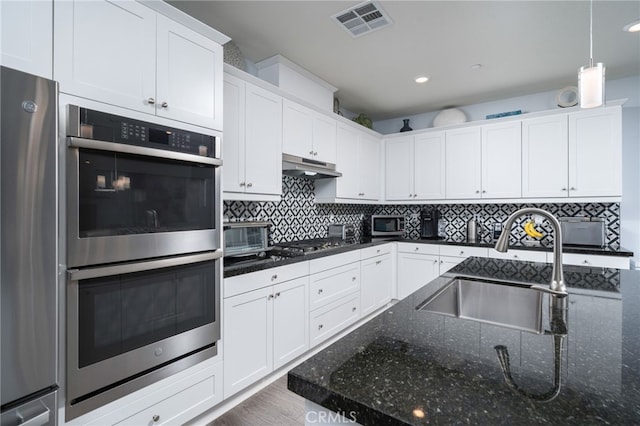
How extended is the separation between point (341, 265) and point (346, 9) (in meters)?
2.08

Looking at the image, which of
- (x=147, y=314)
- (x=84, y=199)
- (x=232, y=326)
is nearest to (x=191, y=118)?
(x=84, y=199)

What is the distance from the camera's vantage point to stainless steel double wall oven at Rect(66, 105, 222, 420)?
1.24 metres

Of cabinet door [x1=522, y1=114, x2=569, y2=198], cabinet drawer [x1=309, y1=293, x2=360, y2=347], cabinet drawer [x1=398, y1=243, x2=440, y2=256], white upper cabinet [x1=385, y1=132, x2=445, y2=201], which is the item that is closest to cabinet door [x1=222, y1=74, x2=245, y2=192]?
cabinet drawer [x1=309, y1=293, x2=360, y2=347]

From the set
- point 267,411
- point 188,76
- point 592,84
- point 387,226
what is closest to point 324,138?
point 387,226

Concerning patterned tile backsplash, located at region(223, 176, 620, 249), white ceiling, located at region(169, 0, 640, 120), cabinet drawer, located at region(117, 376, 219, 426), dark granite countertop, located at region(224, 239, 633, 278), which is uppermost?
white ceiling, located at region(169, 0, 640, 120)

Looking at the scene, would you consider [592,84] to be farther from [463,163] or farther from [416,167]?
[416,167]

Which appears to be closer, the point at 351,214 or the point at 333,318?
the point at 333,318

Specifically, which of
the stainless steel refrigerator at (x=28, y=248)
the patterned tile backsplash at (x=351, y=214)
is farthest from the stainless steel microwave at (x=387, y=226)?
the stainless steel refrigerator at (x=28, y=248)

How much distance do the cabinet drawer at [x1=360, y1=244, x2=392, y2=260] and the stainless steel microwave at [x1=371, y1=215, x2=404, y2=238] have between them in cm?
28

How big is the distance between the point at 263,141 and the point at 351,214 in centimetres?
210

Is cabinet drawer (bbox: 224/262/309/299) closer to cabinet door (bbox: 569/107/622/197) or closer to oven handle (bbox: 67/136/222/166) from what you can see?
oven handle (bbox: 67/136/222/166)

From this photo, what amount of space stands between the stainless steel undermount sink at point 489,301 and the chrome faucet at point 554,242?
0.07m

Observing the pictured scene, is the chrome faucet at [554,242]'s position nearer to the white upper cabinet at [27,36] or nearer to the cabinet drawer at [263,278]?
the cabinet drawer at [263,278]

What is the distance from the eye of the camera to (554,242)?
4.10ft
